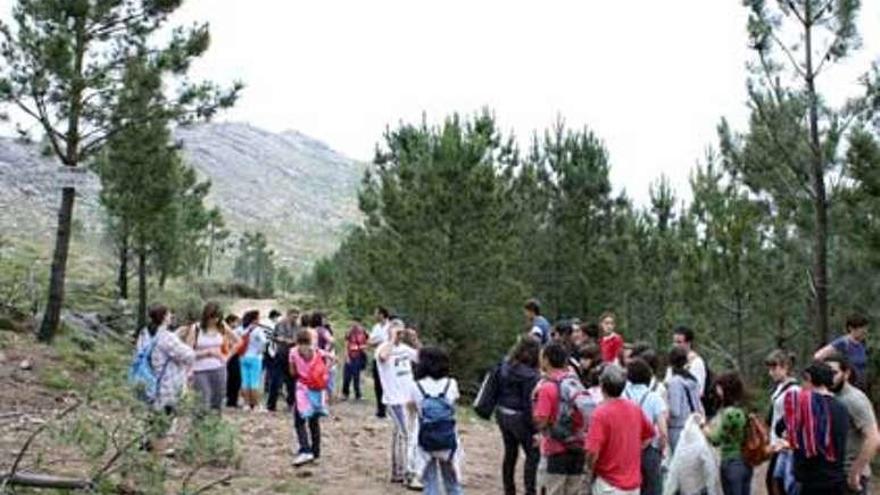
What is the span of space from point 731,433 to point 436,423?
233cm

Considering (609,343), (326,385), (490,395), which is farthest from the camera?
(609,343)

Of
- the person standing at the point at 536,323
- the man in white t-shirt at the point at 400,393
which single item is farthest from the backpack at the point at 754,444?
the person standing at the point at 536,323

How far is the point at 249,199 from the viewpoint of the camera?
15412 centimetres

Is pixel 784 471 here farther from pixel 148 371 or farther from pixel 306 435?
pixel 148 371

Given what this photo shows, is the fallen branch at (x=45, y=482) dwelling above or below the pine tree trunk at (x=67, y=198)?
below

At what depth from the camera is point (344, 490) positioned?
9859 mm

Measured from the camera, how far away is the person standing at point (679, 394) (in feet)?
27.1

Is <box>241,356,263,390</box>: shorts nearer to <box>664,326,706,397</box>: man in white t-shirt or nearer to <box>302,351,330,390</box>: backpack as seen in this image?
<box>302,351,330,390</box>: backpack

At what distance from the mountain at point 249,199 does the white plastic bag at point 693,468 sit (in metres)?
78.9

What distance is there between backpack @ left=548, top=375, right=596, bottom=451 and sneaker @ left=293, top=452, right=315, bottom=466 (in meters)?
3.77

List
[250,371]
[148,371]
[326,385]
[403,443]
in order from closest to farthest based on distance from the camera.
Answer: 1. [148,371]
2. [403,443]
3. [326,385]
4. [250,371]

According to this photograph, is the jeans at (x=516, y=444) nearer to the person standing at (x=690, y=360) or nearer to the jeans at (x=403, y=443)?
the jeans at (x=403, y=443)

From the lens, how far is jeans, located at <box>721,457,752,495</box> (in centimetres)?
770

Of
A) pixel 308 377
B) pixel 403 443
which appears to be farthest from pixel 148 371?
pixel 403 443
